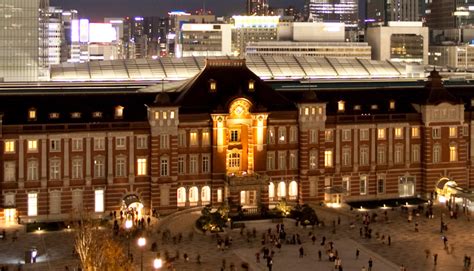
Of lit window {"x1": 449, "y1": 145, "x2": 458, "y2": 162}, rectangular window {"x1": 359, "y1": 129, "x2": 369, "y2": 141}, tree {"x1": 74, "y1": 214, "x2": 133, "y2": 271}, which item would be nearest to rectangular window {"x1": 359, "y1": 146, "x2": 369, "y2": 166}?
rectangular window {"x1": 359, "y1": 129, "x2": 369, "y2": 141}

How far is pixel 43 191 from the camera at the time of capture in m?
94.1

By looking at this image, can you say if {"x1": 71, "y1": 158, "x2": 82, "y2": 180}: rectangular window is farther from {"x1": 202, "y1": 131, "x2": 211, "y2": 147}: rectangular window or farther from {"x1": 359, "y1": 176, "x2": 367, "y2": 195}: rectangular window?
{"x1": 359, "y1": 176, "x2": 367, "y2": 195}: rectangular window

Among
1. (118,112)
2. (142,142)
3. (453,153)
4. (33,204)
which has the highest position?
(118,112)

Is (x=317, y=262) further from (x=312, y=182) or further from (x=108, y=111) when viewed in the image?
(x=108, y=111)

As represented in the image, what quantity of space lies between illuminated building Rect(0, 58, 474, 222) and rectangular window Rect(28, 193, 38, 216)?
0.11m

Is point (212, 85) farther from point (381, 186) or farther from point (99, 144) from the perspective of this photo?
point (381, 186)

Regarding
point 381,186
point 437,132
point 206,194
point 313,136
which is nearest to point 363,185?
point 381,186

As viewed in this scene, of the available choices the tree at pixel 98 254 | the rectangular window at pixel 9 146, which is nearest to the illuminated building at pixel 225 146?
the rectangular window at pixel 9 146

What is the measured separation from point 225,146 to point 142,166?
31.2 ft

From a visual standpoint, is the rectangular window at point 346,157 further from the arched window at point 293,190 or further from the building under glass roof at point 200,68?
the building under glass roof at point 200,68

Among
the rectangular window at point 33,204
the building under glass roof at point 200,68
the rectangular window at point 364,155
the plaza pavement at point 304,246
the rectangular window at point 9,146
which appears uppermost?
the building under glass roof at point 200,68

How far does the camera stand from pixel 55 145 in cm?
9456

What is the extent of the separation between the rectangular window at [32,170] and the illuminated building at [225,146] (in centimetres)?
15

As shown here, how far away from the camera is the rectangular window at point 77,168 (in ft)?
313
